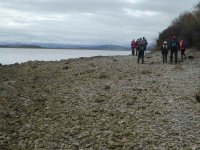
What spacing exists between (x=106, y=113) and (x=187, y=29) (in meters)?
34.6

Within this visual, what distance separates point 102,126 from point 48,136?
6.80 ft

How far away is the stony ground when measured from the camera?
14.6 meters

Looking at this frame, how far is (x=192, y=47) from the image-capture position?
48844 mm

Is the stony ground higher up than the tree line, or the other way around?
the tree line

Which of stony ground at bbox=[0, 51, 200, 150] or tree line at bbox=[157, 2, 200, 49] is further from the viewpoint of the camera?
tree line at bbox=[157, 2, 200, 49]

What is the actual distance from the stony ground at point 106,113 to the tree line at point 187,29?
20.3 metres

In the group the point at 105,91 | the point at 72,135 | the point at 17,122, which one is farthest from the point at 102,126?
the point at 105,91

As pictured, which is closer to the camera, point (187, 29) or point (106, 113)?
point (106, 113)

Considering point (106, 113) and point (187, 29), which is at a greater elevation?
point (187, 29)

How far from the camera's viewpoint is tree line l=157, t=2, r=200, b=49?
160 ft

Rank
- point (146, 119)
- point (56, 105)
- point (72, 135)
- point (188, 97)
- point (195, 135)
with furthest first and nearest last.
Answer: point (56, 105)
point (188, 97)
point (146, 119)
point (72, 135)
point (195, 135)

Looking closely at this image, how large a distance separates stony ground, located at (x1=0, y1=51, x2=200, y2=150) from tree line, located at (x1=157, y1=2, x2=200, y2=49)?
20.3 metres

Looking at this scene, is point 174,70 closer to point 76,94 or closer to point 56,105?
point 76,94

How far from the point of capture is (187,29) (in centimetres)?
5081
